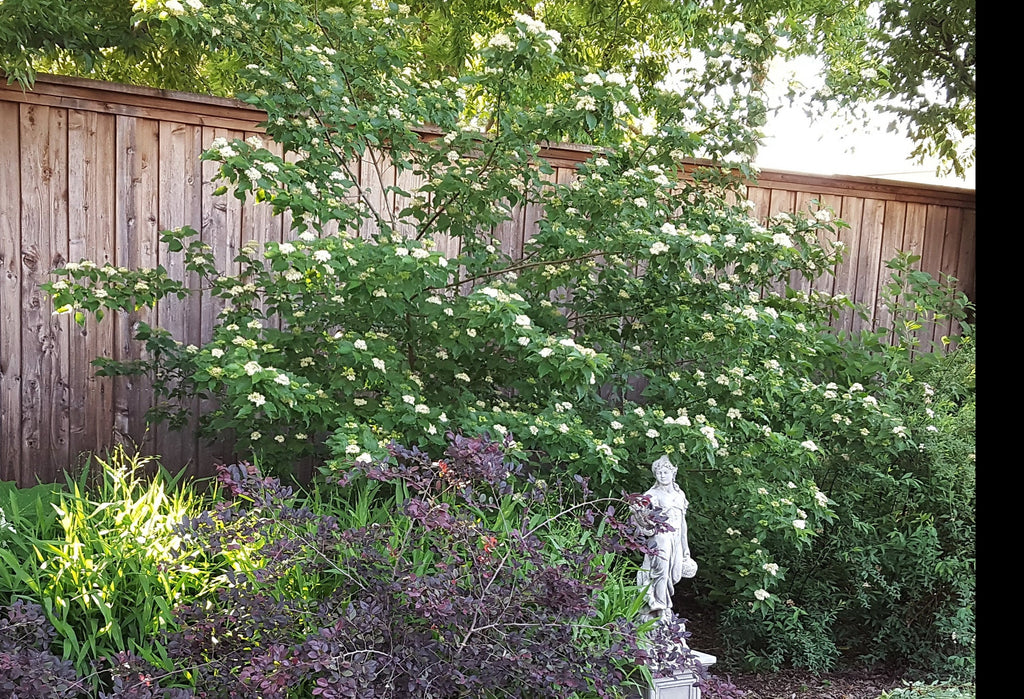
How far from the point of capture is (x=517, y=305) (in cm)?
317

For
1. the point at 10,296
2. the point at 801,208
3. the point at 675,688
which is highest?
the point at 801,208

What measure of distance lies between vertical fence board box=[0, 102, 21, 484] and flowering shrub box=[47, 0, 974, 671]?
0.25 meters

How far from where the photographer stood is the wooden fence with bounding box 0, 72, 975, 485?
12.0 ft

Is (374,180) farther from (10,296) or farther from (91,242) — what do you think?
(10,296)

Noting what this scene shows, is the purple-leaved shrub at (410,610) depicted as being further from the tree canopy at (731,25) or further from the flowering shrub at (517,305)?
the tree canopy at (731,25)

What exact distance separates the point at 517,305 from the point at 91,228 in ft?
6.22

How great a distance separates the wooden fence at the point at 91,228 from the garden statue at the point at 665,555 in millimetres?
2107

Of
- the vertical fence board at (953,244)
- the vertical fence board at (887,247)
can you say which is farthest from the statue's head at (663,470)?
the vertical fence board at (953,244)

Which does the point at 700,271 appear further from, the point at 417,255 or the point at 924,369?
the point at 924,369

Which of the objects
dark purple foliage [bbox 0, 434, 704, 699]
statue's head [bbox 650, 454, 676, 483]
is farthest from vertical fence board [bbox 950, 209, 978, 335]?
dark purple foliage [bbox 0, 434, 704, 699]

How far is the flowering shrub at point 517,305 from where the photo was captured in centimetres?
321

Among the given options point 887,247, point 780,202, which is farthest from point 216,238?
point 887,247

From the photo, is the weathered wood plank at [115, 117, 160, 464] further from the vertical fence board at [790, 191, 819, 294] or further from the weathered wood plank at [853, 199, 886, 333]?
the weathered wood plank at [853, 199, 886, 333]
